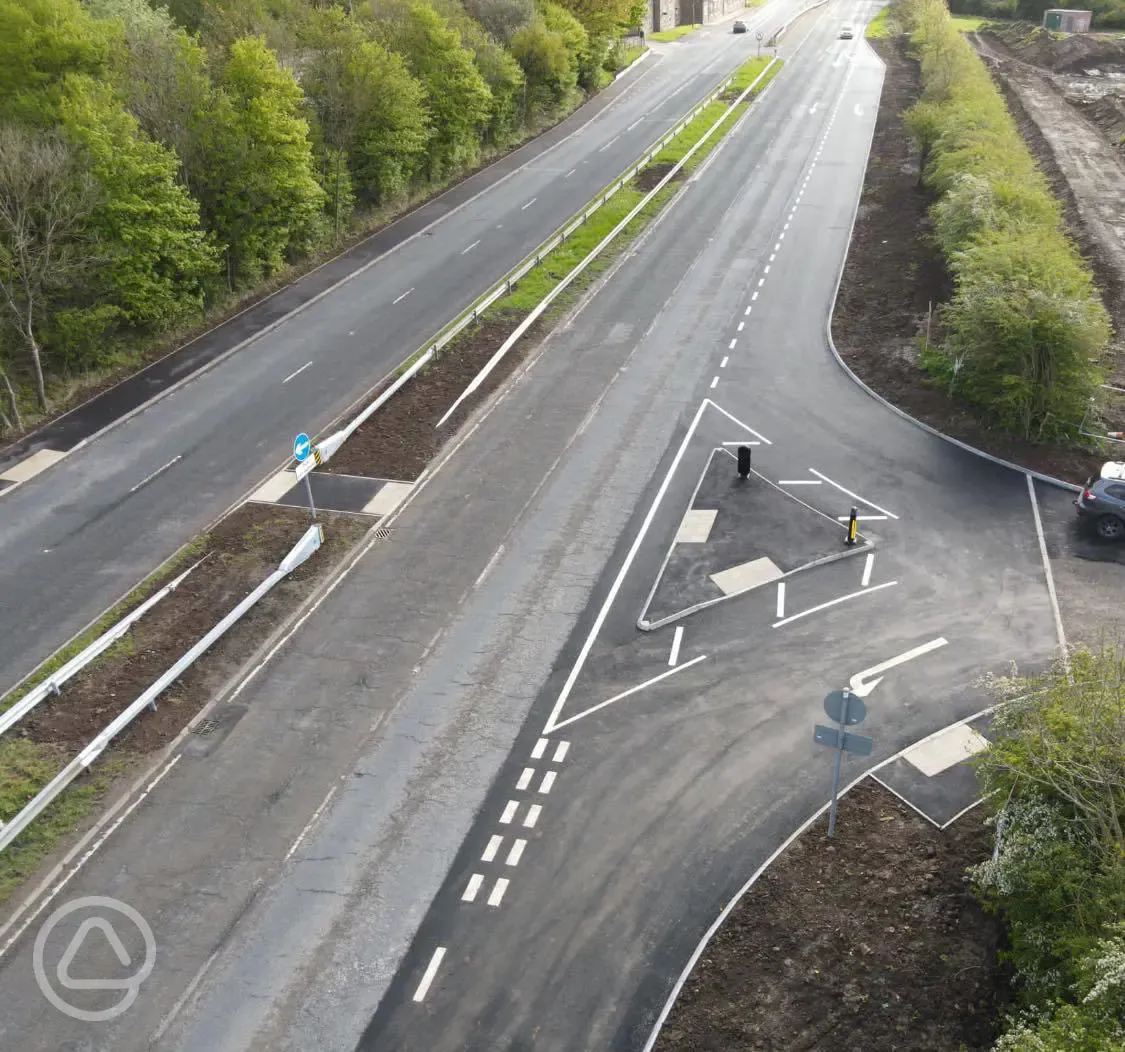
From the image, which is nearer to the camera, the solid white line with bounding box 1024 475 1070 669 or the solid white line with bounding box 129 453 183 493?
the solid white line with bounding box 1024 475 1070 669

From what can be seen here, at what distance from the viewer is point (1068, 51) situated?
89.8 meters

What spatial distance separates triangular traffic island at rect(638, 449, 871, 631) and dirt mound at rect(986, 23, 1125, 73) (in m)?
79.1

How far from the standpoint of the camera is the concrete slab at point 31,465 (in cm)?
2947

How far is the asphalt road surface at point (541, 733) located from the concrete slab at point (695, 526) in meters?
0.49

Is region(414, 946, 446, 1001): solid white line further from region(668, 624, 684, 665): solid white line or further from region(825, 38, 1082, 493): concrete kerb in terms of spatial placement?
region(825, 38, 1082, 493): concrete kerb

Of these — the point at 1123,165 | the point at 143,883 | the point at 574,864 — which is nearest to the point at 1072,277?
the point at 574,864

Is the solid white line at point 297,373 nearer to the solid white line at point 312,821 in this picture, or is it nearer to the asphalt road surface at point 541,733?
the asphalt road surface at point 541,733

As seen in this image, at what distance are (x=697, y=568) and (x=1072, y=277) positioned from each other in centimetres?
1531

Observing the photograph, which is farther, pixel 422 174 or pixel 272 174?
pixel 422 174

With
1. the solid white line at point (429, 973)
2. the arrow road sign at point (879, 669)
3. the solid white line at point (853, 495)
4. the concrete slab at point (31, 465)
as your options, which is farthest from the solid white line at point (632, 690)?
the concrete slab at point (31, 465)

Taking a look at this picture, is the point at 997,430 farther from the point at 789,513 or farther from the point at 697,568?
the point at 697,568

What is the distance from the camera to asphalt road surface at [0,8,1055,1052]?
15.3 meters

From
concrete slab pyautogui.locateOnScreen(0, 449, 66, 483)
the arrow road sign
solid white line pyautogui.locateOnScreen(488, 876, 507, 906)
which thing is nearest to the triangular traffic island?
the arrow road sign

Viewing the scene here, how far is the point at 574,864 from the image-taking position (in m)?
17.2
